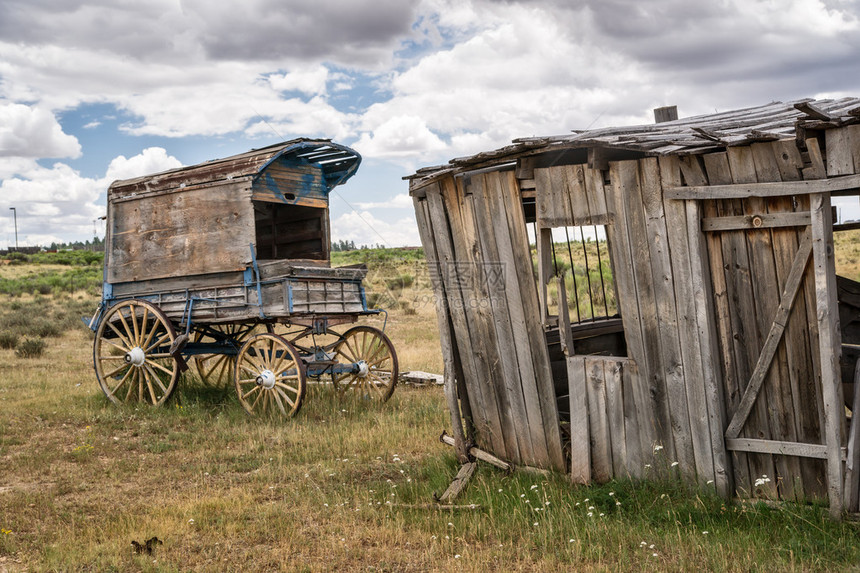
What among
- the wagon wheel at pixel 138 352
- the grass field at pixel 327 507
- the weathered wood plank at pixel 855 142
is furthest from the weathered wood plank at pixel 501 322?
the wagon wheel at pixel 138 352

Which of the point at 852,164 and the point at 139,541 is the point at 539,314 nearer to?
the point at 852,164

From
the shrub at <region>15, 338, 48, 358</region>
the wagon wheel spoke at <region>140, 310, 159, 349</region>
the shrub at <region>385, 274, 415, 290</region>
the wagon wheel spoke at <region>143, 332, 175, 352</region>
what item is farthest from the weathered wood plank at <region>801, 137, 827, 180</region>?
the shrub at <region>385, 274, 415, 290</region>

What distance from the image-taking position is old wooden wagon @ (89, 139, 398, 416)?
9.80 m

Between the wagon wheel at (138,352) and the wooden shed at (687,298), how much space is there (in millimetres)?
5560

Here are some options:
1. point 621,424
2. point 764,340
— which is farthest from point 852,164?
point 621,424

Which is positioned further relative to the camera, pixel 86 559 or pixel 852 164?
pixel 86 559

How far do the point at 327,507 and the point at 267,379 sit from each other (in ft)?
12.1

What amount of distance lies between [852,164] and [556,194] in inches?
81.9

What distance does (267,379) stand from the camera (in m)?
9.51

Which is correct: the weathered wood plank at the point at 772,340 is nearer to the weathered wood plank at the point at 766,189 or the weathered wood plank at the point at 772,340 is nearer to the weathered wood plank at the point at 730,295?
the weathered wood plank at the point at 730,295

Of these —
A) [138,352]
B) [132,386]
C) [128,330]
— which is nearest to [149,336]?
[138,352]

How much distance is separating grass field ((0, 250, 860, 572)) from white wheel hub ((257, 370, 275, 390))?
50 cm

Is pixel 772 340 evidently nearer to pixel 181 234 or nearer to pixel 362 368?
pixel 362 368

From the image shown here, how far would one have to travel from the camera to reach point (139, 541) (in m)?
5.54
